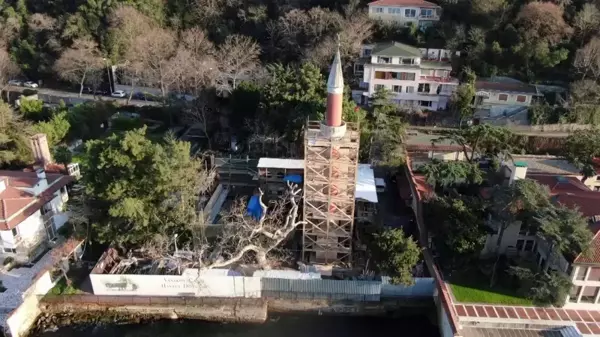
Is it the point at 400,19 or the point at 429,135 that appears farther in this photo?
the point at 400,19

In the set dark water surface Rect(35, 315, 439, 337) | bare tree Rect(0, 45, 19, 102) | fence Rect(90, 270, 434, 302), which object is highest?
bare tree Rect(0, 45, 19, 102)

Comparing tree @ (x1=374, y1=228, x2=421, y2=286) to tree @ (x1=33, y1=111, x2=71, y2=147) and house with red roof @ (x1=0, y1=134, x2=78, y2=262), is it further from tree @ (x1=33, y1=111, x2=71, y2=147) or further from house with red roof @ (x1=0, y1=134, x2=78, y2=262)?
tree @ (x1=33, y1=111, x2=71, y2=147)

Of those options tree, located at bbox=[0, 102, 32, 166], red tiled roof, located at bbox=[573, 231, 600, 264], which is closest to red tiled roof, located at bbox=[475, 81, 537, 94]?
red tiled roof, located at bbox=[573, 231, 600, 264]

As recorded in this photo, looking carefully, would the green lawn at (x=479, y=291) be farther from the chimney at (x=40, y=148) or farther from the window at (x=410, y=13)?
the window at (x=410, y=13)

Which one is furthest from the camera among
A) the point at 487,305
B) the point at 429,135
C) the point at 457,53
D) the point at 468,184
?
the point at 457,53

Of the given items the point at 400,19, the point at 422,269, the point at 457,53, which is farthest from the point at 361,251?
the point at 400,19

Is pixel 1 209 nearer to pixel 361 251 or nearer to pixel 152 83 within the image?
pixel 361 251

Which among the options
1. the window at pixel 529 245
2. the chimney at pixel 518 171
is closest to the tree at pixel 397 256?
the window at pixel 529 245
